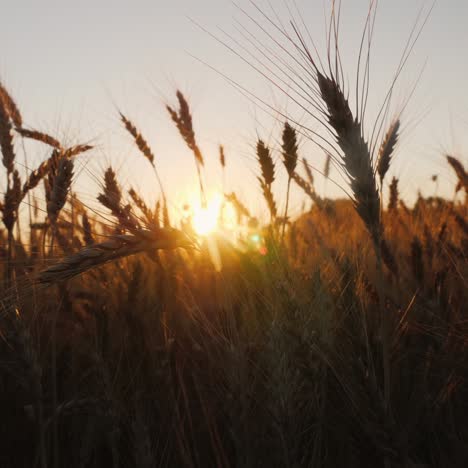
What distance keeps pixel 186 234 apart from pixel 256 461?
2.37ft

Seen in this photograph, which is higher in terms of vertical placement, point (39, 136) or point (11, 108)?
point (11, 108)

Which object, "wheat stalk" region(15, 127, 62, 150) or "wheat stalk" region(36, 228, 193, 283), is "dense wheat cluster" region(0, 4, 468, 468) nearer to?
"wheat stalk" region(36, 228, 193, 283)

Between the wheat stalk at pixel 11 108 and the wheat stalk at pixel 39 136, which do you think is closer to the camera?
the wheat stalk at pixel 39 136

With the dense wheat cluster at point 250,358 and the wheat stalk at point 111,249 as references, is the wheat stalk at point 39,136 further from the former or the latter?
the wheat stalk at point 111,249

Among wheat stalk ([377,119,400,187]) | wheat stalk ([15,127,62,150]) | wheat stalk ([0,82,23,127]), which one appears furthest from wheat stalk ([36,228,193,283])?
wheat stalk ([0,82,23,127])

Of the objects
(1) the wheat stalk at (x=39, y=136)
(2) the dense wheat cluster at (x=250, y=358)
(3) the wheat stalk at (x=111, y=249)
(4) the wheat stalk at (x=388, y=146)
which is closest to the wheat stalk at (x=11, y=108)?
(1) the wheat stalk at (x=39, y=136)

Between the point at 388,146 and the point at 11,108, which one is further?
the point at 11,108

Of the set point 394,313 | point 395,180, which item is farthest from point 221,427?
point 395,180

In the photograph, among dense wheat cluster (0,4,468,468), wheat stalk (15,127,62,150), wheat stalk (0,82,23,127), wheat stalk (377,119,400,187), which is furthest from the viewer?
wheat stalk (0,82,23,127)

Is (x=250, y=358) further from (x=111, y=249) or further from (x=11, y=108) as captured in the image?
(x=11, y=108)

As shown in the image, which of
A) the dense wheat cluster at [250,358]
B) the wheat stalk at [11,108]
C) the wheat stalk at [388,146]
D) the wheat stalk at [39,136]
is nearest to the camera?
the dense wheat cluster at [250,358]

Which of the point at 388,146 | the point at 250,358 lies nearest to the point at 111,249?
the point at 250,358

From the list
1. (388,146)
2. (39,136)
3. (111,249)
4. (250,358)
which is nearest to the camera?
(111,249)

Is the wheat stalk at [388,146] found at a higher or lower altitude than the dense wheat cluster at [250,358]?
higher
